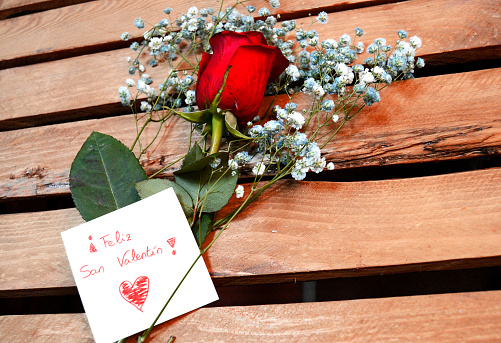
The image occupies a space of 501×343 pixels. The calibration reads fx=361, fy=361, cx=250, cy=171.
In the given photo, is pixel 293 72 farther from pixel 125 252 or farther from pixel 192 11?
pixel 125 252

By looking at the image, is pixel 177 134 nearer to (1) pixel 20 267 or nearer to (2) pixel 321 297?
(1) pixel 20 267

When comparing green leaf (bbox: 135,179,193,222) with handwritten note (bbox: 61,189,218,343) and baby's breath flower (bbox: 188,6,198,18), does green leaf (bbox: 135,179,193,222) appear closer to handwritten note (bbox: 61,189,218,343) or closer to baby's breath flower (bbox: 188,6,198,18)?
handwritten note (bbox: 61,189,218,343)

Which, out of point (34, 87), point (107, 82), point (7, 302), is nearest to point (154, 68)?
point (107, 82)

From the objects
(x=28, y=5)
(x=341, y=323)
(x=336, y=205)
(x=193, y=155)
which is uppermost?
(x=28, y=5)

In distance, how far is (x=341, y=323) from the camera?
1.62 ft

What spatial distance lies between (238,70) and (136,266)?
32 cm

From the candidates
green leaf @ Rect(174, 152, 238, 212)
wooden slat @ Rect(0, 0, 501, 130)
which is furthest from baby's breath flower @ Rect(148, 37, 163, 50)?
green leaf @ Rect(174, 152, 238, 212)

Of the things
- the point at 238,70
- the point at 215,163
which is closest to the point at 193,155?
the point at 215,163

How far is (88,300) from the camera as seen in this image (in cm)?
52

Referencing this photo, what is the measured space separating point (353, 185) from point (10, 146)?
26.4 inches

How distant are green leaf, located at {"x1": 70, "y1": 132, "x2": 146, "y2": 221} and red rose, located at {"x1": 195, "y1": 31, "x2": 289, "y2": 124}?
0.50ft

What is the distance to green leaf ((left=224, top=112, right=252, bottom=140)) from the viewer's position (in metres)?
0.54

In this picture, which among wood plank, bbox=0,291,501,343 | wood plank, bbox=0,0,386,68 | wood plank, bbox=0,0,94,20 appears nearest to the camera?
wood plank, bbox=0,291,501,343

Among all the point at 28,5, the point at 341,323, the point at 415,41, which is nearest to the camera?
the point at 341,323
